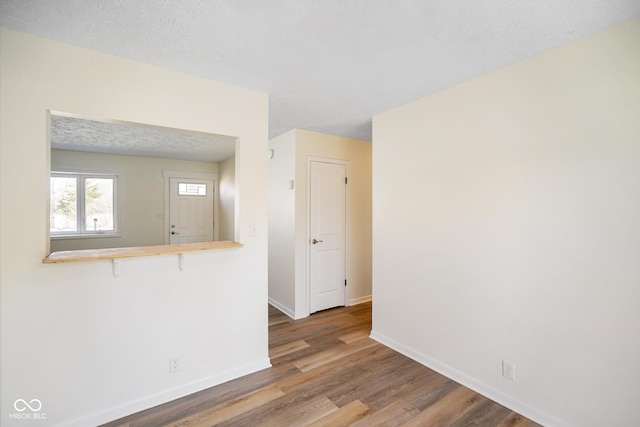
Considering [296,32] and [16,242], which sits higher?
[296,32]

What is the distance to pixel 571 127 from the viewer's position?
1.71m

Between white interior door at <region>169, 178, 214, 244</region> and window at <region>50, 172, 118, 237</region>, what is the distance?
0.92 metres

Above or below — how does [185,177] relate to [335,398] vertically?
above

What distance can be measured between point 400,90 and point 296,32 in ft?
3.74

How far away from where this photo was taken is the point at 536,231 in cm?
187

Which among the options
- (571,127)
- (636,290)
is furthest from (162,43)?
(636,290)

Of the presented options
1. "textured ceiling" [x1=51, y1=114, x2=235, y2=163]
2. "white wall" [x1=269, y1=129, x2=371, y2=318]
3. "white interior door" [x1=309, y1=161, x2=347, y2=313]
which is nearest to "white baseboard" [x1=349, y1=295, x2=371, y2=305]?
"white wall" [x1=269, y1=129, x2=371, y2=318]

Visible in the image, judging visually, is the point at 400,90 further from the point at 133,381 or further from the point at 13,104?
the point at 133,381

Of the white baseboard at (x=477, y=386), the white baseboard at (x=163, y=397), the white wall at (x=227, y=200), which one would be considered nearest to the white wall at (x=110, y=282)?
the white baseboard at (x=163, y=397)

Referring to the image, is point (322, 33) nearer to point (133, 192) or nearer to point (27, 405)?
point (27, 405)

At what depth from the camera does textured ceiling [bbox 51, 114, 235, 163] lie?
342 centimetres

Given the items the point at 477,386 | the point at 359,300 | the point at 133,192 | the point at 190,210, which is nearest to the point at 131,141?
the point at 133,192

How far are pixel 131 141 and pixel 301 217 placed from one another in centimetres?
279

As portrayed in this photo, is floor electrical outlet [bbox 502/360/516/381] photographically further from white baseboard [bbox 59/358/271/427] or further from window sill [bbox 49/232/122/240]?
window sill [bbox 49/232/122/240]
